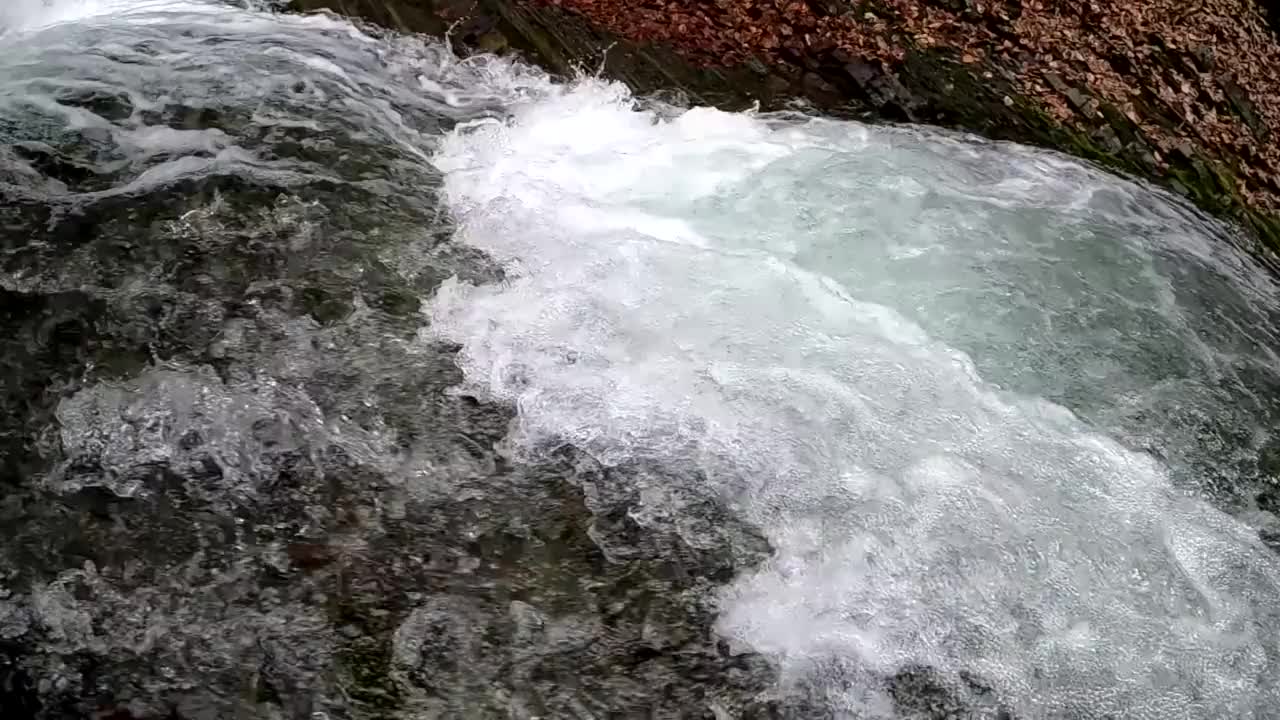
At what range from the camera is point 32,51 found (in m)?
6.27

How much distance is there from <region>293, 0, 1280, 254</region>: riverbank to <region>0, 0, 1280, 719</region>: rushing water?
649mm

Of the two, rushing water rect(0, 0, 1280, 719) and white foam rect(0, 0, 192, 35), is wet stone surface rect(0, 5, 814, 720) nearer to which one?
rushing water rect(0, 0, 1280, 719)

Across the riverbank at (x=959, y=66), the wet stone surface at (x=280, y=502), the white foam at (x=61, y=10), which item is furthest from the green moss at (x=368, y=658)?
the white foam at (x=61, y=10)

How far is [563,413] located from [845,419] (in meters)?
1.40

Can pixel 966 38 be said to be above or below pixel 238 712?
above

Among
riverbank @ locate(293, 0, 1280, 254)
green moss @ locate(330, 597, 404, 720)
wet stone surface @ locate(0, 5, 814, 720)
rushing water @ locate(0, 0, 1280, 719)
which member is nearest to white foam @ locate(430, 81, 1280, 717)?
rushing water @ locate(0, 0, 1280, 719)

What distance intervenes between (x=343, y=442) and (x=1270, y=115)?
8.47 metres

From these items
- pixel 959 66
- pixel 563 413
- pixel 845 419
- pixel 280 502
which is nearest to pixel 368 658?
pixel 280 502

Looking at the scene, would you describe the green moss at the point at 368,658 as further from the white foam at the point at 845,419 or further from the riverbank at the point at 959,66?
the riverbank at the point at 959,66

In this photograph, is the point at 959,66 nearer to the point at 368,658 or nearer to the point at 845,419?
the point at 845,419

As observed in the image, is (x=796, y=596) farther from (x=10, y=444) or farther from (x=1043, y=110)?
(x=1043, y=110)

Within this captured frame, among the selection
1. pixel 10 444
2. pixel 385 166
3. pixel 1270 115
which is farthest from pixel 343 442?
pixel 1270 115

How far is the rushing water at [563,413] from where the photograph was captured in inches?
162

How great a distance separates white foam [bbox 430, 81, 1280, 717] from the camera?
4.46m
